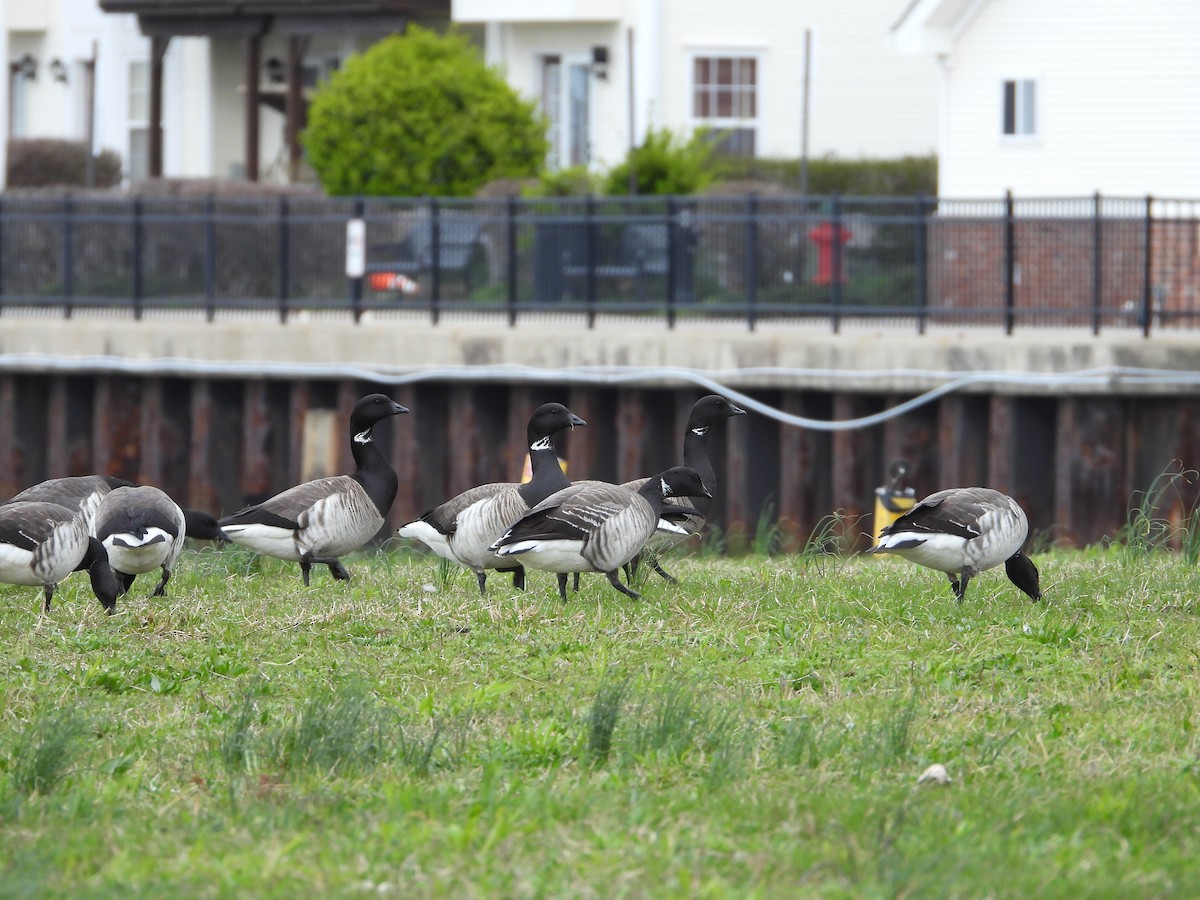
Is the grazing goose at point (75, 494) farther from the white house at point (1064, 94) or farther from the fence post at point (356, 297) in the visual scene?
the white house at point (1064, 94)

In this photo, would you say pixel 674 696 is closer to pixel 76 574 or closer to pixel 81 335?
pixel 76 574

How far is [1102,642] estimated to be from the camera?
858 cm


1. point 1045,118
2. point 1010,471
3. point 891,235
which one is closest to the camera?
point 1010,471

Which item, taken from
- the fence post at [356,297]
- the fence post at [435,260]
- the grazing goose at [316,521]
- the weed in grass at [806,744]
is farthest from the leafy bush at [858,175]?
the weed in grass at [806,744]

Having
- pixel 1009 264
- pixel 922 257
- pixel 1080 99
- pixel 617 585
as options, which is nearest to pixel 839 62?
pixel 1080 99

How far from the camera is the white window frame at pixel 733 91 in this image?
37.5 m

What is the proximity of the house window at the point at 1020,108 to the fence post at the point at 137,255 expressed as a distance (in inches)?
541

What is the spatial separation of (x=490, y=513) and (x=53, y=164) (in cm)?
3180

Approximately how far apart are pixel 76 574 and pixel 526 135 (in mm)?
23796

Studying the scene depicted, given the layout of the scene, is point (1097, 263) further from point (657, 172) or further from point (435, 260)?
point (657, 172)

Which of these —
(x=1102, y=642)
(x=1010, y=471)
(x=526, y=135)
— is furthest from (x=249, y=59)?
(x=1102, y=642)

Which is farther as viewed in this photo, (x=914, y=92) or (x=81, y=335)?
(x=914, y=92)

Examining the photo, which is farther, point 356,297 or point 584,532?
point 356,297

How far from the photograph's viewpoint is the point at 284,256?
75.3 feet
